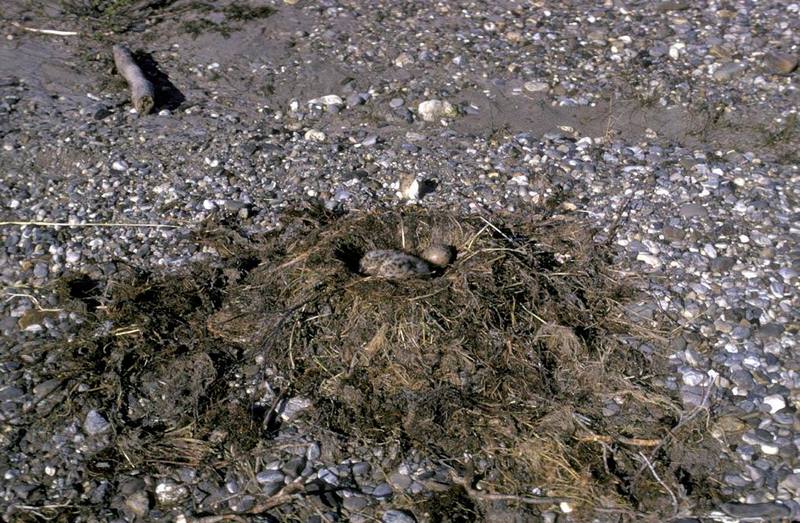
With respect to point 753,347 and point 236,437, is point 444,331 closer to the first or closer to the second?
point 236,437

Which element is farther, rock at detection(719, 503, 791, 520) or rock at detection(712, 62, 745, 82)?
rock at detection(712, 62, 745, 82)

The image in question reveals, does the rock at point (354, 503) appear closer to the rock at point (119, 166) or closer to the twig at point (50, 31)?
the rock at point (119, 166)

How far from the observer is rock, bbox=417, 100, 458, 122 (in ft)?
23.1

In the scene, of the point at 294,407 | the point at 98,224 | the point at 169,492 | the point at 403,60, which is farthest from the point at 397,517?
the point at 403,60

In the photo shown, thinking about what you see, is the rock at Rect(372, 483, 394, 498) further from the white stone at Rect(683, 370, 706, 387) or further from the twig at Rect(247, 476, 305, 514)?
the white stone at Rect(683, 370, 706, 387)

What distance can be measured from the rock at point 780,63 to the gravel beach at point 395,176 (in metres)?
0.02

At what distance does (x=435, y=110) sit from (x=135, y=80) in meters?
2.54

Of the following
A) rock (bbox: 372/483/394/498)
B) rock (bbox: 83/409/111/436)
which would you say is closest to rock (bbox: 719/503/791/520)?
rock (bbox: 372/483/394/498)

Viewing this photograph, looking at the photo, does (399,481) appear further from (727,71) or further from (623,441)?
(727,71)

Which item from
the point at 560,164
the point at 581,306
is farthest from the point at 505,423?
the point at 560,164

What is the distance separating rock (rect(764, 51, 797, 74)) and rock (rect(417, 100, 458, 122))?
2860mm

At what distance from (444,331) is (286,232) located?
1462 mm

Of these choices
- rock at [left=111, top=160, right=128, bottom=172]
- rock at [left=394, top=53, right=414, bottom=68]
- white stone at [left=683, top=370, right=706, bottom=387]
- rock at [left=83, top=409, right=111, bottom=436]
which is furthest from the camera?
rock at [left=394, top=53, right=414, bottom=68]

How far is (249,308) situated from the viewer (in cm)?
522
